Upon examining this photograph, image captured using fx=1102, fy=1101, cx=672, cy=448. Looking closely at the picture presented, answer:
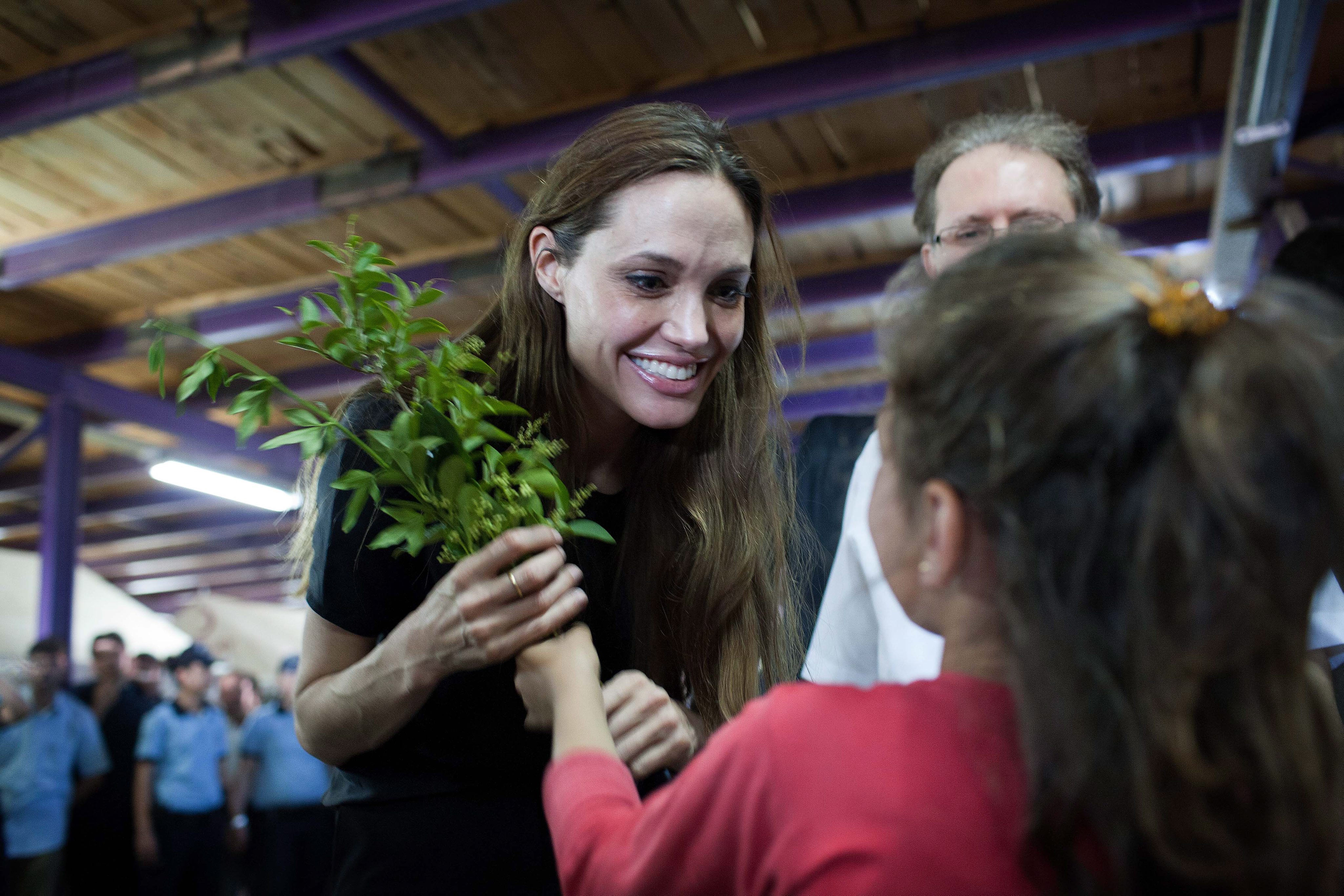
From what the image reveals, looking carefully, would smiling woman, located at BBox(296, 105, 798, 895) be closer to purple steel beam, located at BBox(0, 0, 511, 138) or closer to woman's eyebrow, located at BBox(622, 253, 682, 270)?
woman's eyebrow, located at BBox(622, 253, 682, 270)

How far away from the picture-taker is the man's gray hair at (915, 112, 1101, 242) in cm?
201

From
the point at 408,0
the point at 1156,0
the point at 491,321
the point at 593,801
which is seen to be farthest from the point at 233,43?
the point at 593,801

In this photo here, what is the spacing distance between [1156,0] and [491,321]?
11.1 feet

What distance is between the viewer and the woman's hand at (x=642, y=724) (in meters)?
1.30

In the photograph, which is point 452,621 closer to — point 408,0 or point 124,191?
point 408,0

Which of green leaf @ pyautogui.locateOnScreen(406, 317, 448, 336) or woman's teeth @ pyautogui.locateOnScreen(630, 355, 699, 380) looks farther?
woman's teeth @ pyautogui.locateOnScreen(630, 355, 699, 380)

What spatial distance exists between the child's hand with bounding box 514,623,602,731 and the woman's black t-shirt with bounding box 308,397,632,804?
0.64ft

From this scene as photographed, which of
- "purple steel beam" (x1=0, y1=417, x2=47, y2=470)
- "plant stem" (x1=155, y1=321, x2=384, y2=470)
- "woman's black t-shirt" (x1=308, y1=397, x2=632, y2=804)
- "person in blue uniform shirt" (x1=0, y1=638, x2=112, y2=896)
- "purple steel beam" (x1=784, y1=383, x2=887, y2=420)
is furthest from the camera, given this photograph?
"purple steel beam" (x1=784, y1=383, x2=887, y2=420)

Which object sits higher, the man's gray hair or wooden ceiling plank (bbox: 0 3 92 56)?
wooden ceiling plank (bbox: 0 3 92 56)

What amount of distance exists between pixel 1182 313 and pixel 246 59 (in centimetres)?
408

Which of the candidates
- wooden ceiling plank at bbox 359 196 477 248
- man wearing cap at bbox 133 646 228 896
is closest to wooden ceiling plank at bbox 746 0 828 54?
wooden ceiling plank at bbox 359 196 477 248

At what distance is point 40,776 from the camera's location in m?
5.52

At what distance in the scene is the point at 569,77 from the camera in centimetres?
474

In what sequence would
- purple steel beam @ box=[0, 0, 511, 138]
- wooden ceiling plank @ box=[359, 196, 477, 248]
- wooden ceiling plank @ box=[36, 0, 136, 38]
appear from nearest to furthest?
purple steel beam @ box=[0, 0, 511, 138], wooden ceiling plank @ box=[36, 0, 136, 38], wooden ceiling plank @ box=[359, 196, 477, 248]
